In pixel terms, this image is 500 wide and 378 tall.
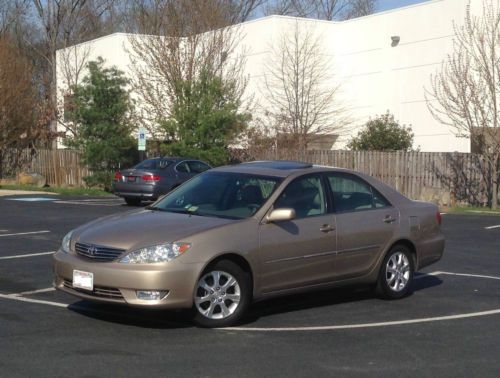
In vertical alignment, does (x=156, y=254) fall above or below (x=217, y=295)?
above

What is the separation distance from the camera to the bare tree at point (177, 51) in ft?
109

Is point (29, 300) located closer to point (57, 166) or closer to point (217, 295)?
point (217, 295)

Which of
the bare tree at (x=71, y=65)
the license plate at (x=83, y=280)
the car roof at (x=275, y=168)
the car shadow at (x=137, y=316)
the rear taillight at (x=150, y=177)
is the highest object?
the bare tree at (x=71, y=65)

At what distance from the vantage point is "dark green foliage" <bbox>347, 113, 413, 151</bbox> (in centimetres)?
3192

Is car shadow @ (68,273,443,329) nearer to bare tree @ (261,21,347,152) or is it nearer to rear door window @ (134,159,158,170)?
rear door window @ (134,159,158,170)

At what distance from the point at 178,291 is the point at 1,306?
2.29 m

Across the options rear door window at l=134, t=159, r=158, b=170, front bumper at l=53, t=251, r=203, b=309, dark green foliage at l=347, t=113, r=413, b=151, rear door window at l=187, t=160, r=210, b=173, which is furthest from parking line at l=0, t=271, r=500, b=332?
dark green foliage at l=347, t=113, r=413, b=151

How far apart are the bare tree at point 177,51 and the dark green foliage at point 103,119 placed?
1452 mm

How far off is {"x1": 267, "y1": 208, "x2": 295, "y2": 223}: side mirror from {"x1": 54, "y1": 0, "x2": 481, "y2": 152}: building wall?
2482cm

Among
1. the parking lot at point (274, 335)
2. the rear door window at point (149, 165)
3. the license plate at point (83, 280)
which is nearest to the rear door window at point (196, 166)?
the rear door window at point (149, 165)

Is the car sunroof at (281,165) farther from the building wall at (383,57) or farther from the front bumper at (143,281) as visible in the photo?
the building wall at (383,57)

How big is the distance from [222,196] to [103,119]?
76.6 feet

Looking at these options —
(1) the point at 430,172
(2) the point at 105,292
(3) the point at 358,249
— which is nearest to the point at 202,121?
(1) the point at 430,172

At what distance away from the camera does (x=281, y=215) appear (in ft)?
26.9
